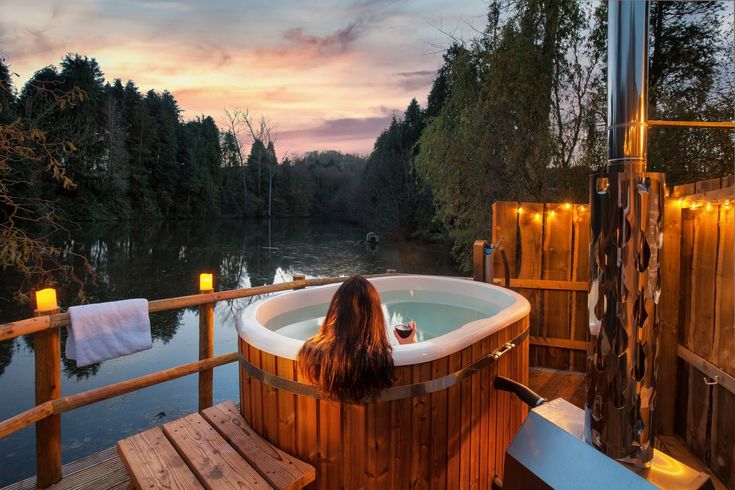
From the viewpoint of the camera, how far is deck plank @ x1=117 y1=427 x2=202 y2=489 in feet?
5.07

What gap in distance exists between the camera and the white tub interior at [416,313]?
1.74m

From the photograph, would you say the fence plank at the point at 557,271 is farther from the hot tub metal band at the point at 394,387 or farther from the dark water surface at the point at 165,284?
the dark water surface at the point at 165,284

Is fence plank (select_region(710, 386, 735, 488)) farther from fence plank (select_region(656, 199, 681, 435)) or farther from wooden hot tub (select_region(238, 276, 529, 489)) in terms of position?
wooden hot tub (select_region(238, 276, 529, 489))

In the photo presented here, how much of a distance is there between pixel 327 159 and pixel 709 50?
28312mm

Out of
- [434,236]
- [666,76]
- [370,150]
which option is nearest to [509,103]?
[666,76]

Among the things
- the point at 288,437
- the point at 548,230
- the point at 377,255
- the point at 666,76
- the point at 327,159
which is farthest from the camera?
the point at 327,159

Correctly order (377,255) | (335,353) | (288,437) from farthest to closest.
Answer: (377,255) < (288,437) < (335,353)

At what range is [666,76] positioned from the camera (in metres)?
5.16

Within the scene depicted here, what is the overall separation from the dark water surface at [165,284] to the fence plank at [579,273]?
335 centimetres

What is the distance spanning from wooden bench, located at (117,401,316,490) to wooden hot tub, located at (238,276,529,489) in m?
0.07

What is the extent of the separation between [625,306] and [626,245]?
0.09 meters

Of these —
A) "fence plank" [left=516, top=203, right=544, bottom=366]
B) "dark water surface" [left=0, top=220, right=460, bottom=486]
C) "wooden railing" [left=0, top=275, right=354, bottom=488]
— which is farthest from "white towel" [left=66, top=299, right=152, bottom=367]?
"fence plank" [left=516, top=203, right=544, bottom=366]

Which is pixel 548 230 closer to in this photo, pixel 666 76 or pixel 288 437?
pixel 288 437

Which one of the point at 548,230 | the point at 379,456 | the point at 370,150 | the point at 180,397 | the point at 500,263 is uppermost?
the point at 370,150
